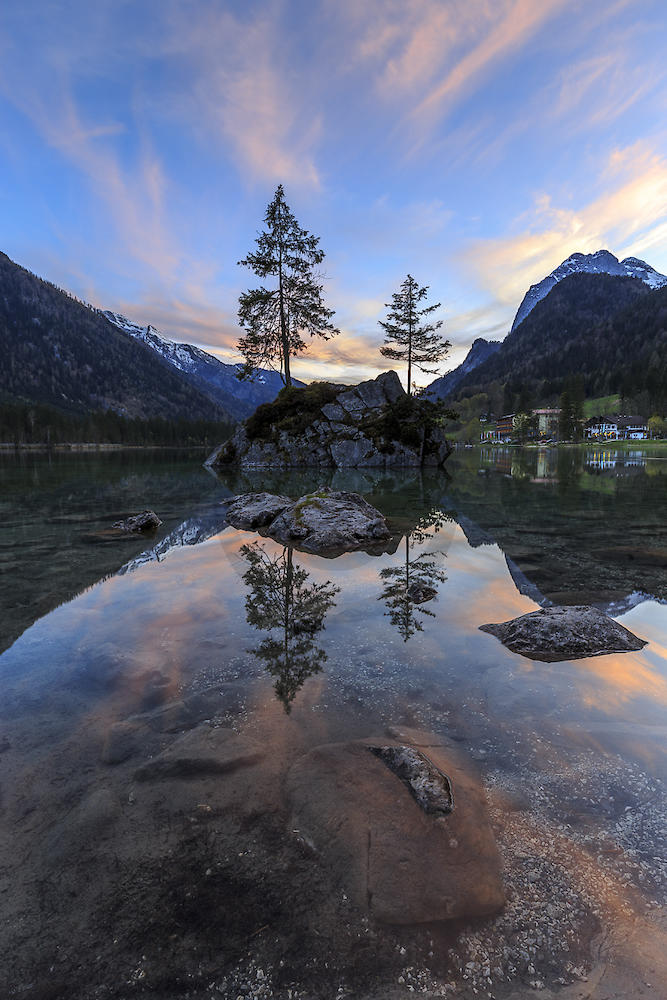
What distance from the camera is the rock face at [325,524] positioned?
12720mm

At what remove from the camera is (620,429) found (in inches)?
6240

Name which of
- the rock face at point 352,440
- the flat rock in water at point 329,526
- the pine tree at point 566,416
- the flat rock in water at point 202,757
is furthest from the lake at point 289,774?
the pine tree at point 566,416

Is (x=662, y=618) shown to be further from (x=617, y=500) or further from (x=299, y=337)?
(x=299, y=337)

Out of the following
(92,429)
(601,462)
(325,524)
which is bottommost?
(601,462)

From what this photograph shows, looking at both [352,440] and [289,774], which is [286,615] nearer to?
[289,774]

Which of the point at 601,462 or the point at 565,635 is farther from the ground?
the point at 565,635

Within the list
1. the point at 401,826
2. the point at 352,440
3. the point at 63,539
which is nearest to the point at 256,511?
the point at 63,539

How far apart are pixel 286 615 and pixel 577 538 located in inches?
391

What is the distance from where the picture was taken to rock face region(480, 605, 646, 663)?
6176 millimetres

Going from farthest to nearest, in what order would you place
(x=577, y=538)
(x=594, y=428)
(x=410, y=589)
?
(x=594, y=428)
(x=577, y=538)
(x=410, y=589)

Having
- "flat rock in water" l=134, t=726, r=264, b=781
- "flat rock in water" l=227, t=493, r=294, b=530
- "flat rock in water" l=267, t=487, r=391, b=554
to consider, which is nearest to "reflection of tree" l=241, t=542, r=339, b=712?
"flat rock in water" l=134, t=726, r=264, b=781

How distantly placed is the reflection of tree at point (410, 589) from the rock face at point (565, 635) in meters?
1.33

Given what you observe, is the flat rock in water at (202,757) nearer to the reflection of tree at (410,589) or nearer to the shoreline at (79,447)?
the reflection of tree at (410,589)

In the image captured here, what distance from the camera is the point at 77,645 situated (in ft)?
21.0
